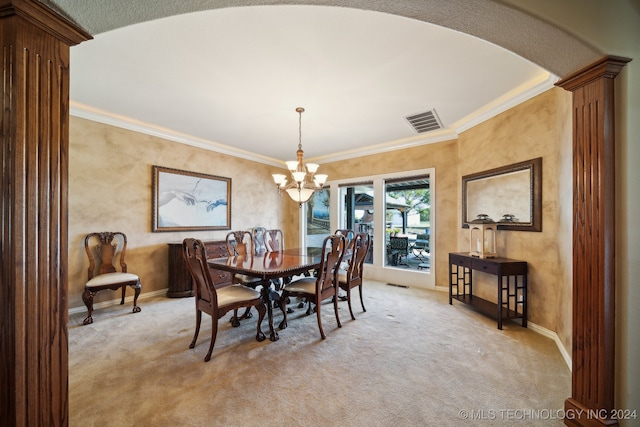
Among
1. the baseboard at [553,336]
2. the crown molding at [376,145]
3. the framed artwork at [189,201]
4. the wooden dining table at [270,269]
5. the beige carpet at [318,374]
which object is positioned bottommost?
the beige carpet at [318,374]

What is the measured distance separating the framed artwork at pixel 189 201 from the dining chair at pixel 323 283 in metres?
2.61

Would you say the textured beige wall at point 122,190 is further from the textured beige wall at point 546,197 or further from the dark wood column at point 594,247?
the dark wood column at point 594,247

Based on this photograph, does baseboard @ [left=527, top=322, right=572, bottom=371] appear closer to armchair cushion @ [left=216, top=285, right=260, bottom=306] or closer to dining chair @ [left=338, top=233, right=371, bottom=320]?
dining chair @ [left=338, top=233, right=371, bottom=320]

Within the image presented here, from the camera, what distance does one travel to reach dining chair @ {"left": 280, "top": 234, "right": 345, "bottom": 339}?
2670mm

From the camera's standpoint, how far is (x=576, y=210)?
152 centimetres

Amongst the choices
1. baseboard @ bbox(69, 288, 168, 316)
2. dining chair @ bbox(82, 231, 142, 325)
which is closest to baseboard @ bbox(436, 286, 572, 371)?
dining chair @ bbox(82, 231, 142, 325)

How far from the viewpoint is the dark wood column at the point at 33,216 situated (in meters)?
0.92

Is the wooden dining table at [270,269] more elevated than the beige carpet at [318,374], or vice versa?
the wooden dining table at [270,269]

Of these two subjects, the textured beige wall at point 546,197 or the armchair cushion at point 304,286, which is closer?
the textured beige wall at point 546,197

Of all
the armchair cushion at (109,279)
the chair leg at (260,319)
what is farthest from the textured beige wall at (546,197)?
the armchair cushion at (109,279)

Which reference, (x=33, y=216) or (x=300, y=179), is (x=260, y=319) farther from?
(x=33, y=216)

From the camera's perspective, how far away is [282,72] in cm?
251

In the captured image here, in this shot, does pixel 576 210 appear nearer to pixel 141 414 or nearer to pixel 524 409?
pixel 524 409

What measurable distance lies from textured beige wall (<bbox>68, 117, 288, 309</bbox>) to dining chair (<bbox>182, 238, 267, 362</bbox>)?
2.14m
